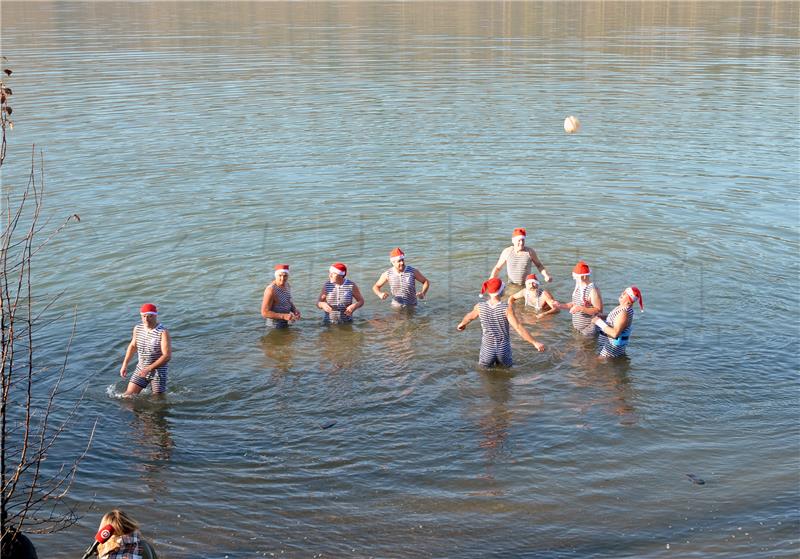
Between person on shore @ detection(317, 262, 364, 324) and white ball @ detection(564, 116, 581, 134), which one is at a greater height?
white ball @ detection(564, 116, 581, 134)

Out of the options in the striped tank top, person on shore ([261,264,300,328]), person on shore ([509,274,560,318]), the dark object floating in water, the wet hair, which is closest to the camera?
the wet hair

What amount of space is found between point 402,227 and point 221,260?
15.6 ft

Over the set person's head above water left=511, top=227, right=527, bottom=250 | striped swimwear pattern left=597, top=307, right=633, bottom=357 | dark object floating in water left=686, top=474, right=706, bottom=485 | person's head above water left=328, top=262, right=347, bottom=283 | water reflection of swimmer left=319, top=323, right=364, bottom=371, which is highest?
person's head above water left=511, top=227, right=527, bottom=250

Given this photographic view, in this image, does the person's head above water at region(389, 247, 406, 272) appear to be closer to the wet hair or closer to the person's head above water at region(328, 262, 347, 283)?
the person's head above water at region(328, 262, 347, 283)

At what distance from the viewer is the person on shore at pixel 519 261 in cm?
2010

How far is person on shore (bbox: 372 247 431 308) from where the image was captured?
1909 cm

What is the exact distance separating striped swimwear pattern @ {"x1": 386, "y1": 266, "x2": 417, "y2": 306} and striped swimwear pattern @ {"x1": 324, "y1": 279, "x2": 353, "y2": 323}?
99 centimetres

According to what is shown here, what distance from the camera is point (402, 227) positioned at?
24.5 meters

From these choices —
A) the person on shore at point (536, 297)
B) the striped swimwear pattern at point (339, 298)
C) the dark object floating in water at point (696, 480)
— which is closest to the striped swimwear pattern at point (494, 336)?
the person on shore at point (536, 297)

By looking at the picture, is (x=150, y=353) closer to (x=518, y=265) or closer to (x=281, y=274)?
(x=281, y=274)

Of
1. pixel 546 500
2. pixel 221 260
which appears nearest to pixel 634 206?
pixel 221 260

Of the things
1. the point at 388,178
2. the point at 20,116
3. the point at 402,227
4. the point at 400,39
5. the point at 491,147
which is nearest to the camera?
the point at 402,227

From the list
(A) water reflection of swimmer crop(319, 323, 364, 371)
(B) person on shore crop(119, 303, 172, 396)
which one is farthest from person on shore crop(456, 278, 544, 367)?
(B) person on shore crop(119, 303, 172, 396)

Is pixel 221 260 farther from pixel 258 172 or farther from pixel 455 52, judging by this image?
pixel 455 52
